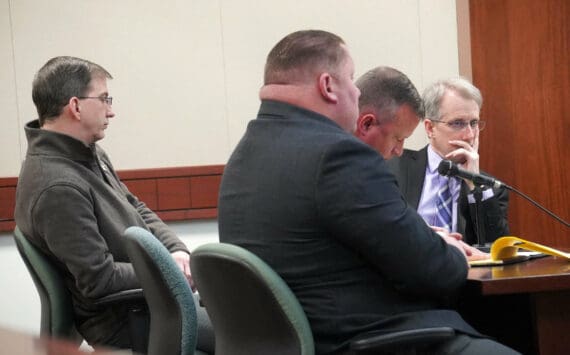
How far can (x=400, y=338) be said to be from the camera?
6.52ft

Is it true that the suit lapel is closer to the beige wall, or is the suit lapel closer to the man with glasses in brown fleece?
the man with glasses in brown fleece

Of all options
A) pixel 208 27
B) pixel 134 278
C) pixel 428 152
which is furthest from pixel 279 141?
pixel 208 27

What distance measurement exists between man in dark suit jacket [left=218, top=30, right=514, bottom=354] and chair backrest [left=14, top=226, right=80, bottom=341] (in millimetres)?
1099

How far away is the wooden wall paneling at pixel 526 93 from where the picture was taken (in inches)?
193

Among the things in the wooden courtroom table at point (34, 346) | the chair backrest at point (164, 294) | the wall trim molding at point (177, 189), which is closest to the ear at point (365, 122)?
the chair backrest at point (164, 294)

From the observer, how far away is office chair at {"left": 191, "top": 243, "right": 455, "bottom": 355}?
1.98 m

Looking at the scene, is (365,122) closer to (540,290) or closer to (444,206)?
(540,290)

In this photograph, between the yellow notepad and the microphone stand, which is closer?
the yellow notepad

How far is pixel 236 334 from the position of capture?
2.12 m

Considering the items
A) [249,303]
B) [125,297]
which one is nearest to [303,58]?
[249,303]

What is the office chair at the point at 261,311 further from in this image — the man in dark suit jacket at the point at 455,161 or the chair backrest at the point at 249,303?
the man in dark suit jacket at the point at 455,161

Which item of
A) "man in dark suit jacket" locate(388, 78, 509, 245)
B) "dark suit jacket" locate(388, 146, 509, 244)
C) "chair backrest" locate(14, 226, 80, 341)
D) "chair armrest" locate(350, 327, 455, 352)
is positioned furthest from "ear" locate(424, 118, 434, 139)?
"chair armrest" locate(350, 327, 455, 352)

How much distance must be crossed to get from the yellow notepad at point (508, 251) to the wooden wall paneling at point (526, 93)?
2.41 m

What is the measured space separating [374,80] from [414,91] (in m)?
0.13
